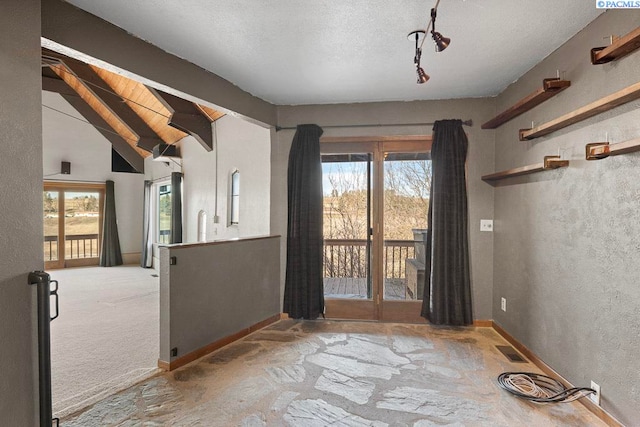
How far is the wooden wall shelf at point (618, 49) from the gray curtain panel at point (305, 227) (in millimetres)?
2538

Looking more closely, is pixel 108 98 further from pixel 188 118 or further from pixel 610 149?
pixel 610 149

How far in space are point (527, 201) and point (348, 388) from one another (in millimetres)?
2223

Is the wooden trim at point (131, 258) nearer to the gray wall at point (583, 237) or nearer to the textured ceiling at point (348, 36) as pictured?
the textured ceiling at point (348, 36)

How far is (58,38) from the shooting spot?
2002 mm

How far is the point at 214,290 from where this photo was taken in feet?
10.5

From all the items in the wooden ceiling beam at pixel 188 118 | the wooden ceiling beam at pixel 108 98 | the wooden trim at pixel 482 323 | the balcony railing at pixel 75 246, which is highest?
the wooden ceiling beam at pixel 108 98

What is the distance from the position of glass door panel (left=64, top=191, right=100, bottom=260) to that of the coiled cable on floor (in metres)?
9.17

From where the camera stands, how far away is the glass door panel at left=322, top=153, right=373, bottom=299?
4031mm

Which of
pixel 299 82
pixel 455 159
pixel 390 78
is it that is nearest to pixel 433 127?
pixel 455 159

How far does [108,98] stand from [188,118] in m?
2.11

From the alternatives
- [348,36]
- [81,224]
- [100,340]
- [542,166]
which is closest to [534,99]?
[542,166]

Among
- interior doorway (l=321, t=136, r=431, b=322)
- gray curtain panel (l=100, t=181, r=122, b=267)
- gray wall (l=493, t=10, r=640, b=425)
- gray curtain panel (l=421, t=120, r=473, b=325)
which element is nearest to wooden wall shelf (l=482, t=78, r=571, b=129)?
gray wall (l=493, t=10, r=640, b=425)

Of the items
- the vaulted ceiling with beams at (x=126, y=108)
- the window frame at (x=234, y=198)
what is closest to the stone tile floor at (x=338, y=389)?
the window frame at (x=234, y=198)

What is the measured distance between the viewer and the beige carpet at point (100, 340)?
8.30ft
